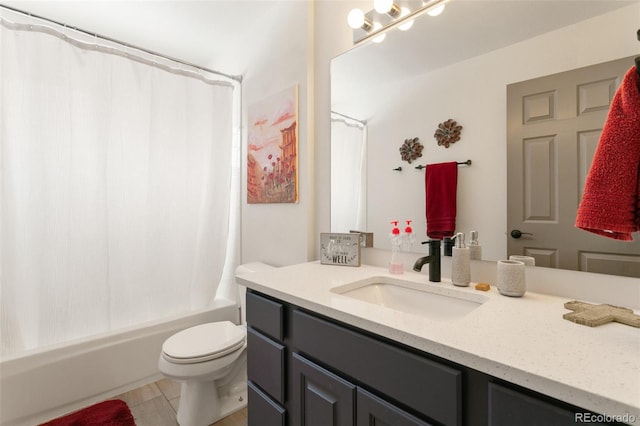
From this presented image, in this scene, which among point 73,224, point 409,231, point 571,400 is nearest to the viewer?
point 571,400

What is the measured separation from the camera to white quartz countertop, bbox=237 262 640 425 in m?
0.48

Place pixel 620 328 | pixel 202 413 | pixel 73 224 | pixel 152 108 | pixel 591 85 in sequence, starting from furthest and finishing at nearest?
pixel 152 108 < pixel 73 224 < pixel 202 413 < pixel 591 85 < pixel 620 328

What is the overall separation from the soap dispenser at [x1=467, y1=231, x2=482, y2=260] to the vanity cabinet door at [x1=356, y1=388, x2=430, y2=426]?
0.63 metres

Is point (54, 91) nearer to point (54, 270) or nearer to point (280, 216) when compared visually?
point (54, 270)

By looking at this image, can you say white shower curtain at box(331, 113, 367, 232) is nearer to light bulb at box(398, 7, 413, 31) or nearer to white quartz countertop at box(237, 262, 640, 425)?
light bulb at box(398, 7, 413, 31)

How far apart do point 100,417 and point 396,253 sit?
1.81m

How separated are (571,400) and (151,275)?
214 cm

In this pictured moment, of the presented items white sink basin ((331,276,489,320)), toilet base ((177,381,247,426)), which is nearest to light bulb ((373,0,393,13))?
white sink basin ((331,276,489,320))

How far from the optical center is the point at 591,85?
0.86 metres

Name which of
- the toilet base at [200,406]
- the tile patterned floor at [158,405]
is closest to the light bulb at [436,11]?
the toilet base at [200,406]

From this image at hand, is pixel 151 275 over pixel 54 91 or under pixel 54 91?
under

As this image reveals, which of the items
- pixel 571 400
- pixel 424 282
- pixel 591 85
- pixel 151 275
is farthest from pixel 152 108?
pixel 571 400

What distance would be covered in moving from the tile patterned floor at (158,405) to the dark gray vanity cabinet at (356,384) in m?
0.56

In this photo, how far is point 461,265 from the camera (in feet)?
3.43
